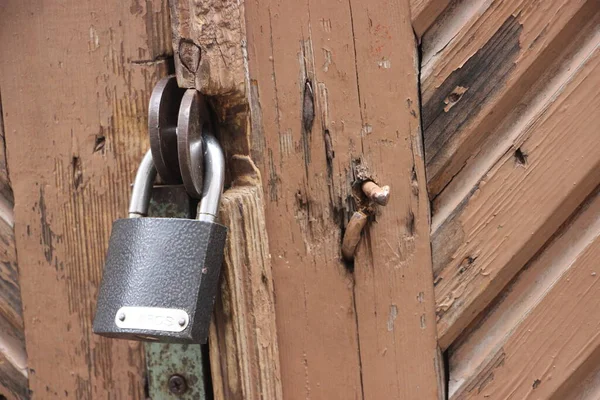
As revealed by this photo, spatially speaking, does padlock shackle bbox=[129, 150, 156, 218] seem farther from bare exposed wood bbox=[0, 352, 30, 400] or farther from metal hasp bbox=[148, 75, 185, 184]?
bare exposed wood bbox=[0, 352, 30, 400]

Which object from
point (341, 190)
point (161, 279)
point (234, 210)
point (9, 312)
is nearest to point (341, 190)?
point (341, 190)

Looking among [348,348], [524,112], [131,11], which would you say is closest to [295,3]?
[131,11]

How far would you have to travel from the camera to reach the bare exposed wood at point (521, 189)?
2.23 ft

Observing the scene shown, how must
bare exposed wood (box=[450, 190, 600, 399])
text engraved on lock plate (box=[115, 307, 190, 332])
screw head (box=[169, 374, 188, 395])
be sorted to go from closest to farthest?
text engraved on lock plate (box=[115, 307, 190, 332]), screw head (box=[169, 374, 188, 395]), bare exposed wood (box=[450, 190, 600, 399])

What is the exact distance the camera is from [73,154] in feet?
2.04

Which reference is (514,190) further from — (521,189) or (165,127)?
(165,127)

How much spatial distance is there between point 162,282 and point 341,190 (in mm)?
254

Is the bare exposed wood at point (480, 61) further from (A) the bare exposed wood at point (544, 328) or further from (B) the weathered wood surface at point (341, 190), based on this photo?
(A) the bare exposed wood at point (544, 328)

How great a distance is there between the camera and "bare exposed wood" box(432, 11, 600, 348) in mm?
681

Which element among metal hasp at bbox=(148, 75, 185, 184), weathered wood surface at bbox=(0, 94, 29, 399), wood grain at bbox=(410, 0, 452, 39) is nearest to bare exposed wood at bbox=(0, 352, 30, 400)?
weathered wood surface at bbox=(0, 94, 29, 399)

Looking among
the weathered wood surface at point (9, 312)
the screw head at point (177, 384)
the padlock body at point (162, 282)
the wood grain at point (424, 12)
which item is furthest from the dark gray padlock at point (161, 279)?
the wood grain at point (424, 12)

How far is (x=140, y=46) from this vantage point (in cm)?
60

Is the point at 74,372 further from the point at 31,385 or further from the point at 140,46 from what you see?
the point at 140,46

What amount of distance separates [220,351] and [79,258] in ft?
0.60
